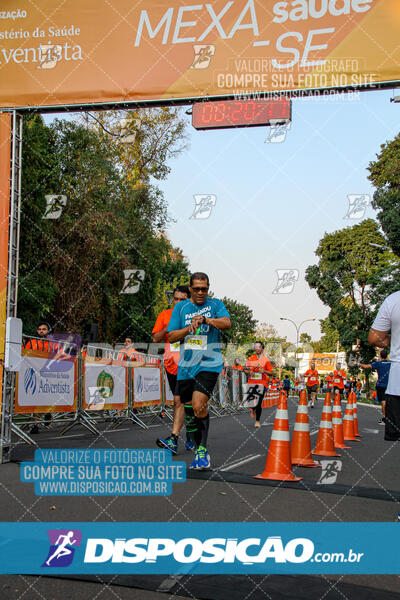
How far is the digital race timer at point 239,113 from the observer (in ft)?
25.0

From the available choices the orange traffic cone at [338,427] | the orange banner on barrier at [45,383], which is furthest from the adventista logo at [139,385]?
the orange traffic cone at [338,427]

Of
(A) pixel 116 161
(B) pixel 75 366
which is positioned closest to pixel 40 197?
(A) pixel 116 161

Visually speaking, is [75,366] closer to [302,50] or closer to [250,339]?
[302,50]

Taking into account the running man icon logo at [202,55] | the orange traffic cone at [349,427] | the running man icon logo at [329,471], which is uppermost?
the running man icon logo at [202,55]

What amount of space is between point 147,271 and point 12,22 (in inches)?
809

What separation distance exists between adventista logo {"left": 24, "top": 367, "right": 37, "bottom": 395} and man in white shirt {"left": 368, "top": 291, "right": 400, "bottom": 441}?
5.55m

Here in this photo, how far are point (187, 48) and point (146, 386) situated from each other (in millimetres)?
7849

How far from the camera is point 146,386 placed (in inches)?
547

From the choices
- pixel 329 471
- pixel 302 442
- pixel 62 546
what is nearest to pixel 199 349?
pixel 302 442

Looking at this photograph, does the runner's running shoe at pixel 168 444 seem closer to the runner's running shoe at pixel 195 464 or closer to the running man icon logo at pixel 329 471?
the runner's running shoe at pixel 195 464

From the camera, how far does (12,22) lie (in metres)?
8.18

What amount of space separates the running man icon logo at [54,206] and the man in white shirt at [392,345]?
61.1 ft

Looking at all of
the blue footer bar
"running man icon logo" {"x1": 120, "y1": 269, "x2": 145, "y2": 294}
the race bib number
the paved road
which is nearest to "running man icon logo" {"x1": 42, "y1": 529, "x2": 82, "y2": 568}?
the blue footer bar

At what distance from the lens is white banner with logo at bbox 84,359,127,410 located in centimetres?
1116
